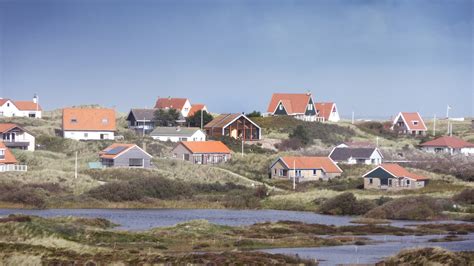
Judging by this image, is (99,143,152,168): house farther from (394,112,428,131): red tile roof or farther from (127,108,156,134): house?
(394,112,428,131): red tile roof

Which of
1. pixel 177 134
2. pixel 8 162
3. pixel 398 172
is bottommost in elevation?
pixel 398 172

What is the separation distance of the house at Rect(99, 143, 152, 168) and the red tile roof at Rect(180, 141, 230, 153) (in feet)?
22.8

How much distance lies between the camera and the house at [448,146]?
99375 millimetres

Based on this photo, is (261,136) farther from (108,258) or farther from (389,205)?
(108,258)

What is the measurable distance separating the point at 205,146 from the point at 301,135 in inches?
677

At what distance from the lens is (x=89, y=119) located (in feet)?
304

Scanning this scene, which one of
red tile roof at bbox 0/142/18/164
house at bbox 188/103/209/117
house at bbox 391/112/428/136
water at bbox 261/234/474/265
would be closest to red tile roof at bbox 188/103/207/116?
house at bbox 188/103/209/117

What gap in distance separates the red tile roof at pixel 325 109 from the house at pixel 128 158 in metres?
48.2

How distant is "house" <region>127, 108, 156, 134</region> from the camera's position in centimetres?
10325

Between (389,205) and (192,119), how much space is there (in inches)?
1909

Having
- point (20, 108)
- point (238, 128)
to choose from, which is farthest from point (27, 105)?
point (238, 128)

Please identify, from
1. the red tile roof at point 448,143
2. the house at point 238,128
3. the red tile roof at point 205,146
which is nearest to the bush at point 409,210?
the red tile roof at point 205,146

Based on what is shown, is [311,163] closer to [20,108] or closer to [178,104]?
Answer: [178,104]

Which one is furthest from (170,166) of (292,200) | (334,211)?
(334,211)
